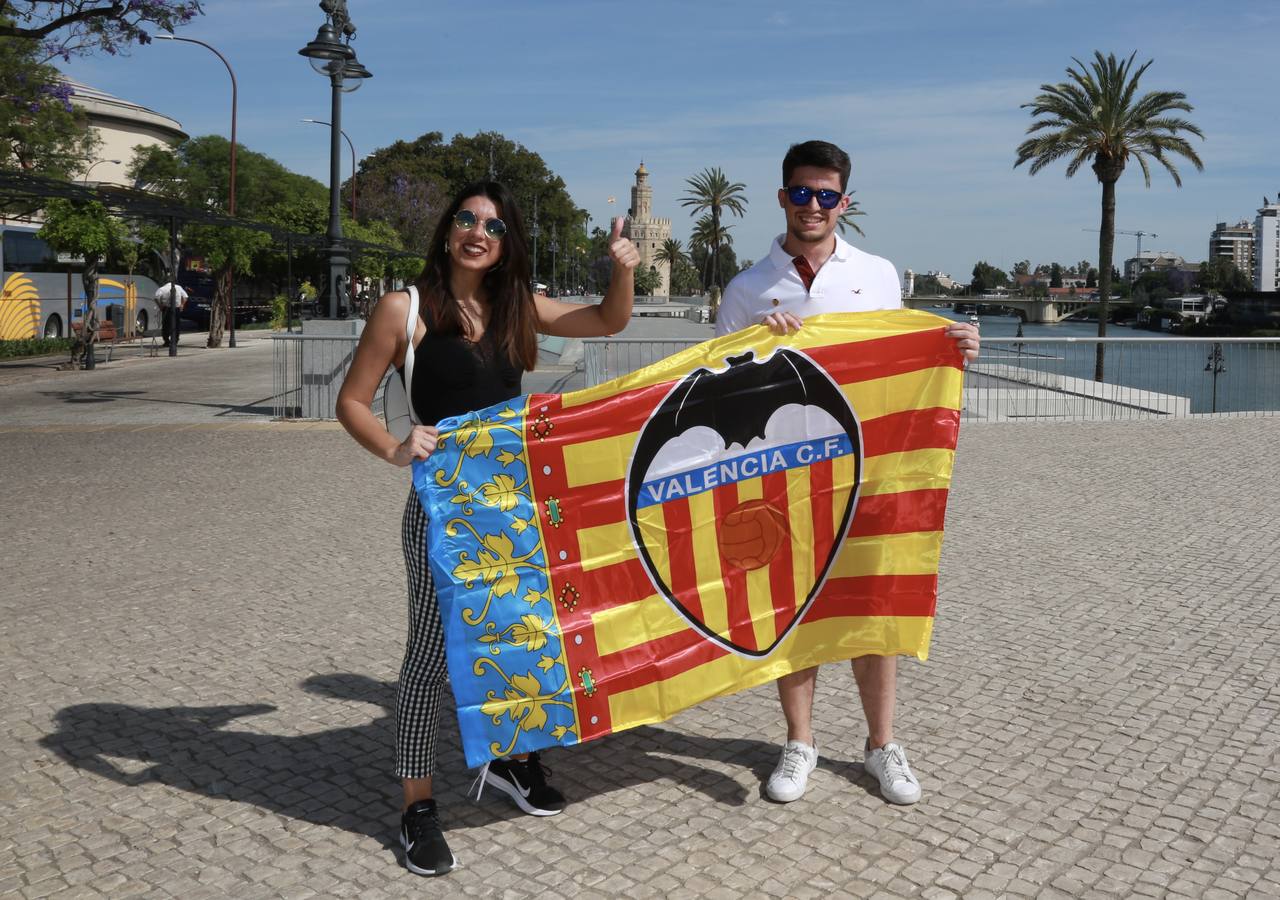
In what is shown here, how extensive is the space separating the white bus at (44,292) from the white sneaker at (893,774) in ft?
91.4

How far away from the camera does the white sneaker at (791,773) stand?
413 centimetres

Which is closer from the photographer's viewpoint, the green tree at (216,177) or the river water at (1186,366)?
the river water at (1186,366)

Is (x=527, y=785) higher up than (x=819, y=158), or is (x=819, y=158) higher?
(x=819, y=158)

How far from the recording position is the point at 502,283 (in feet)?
12.9

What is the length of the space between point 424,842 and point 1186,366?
56.5 ft

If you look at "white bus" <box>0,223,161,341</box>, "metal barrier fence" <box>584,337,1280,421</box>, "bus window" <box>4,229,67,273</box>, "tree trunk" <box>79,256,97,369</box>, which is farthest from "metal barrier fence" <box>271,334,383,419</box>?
"bus window" <box>4,229,67,273</box>

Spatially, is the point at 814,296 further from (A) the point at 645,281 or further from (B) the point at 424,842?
(A) the point at 645,281

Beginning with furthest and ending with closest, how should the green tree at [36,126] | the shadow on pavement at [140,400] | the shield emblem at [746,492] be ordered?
the green tree at [36,126], the shadow on pavement at [140,400], the shield emblem at [746,492]

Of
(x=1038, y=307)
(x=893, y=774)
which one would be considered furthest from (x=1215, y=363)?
(x=1038, y=307)

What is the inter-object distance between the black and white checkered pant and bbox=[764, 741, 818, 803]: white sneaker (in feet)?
3.67

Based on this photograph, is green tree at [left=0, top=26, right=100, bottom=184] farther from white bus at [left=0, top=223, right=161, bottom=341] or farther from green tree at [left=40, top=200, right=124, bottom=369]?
green tree at [left=40, top=200, right=124, bottom=369]

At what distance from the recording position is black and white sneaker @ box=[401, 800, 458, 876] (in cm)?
364

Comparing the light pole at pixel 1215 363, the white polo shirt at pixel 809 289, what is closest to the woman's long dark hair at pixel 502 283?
the white polo shirt at pixel 809 289

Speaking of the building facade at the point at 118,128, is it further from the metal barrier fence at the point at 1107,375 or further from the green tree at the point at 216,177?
the metal barrier fence at the point at 1107,375
